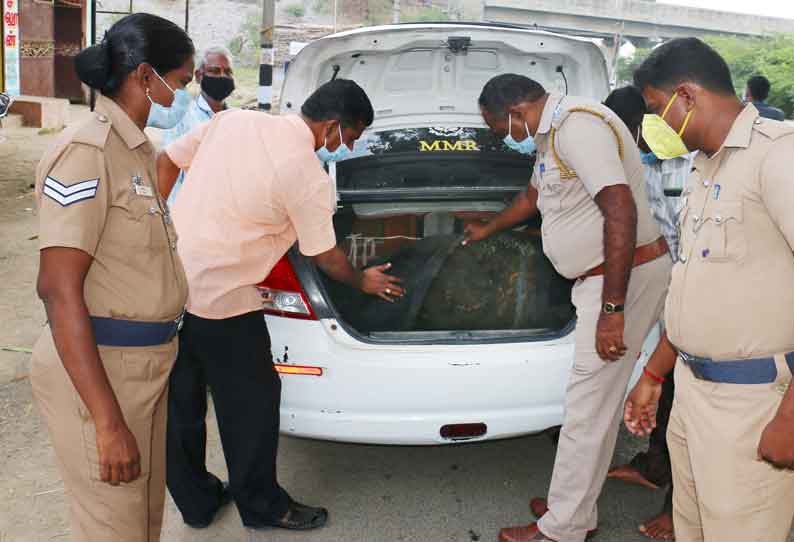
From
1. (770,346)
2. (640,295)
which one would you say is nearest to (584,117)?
(640,295)

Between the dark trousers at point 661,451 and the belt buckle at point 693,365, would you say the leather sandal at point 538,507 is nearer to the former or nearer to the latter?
the dark trousers at point 661,451

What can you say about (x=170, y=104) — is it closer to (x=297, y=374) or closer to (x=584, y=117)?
(x=297, y=374)

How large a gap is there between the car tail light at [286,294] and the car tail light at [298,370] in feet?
0.56

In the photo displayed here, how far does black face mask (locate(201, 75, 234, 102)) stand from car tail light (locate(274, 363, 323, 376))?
7.77ft

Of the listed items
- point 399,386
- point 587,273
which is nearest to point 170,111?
point 399,386

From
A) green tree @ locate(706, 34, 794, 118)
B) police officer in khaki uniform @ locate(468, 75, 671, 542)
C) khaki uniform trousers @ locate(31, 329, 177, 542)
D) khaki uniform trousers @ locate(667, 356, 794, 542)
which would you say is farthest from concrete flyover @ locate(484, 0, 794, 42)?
khaki uniform trousers @ locate(31, 329, 177, 542)

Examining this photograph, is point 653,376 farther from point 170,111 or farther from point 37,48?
point 37,48

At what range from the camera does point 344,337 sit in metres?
2.58

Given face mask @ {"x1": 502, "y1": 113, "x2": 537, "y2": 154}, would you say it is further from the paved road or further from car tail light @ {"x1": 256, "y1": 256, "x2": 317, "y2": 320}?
the paved road

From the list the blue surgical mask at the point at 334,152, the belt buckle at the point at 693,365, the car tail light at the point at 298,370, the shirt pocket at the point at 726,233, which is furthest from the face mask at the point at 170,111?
the belt buckle at the point at 693,365

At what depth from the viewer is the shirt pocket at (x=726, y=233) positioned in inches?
67.6

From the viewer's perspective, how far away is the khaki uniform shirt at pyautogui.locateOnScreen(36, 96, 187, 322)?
5.24 ft

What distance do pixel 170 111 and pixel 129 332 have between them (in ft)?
2.06

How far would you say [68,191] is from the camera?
1.60 m
